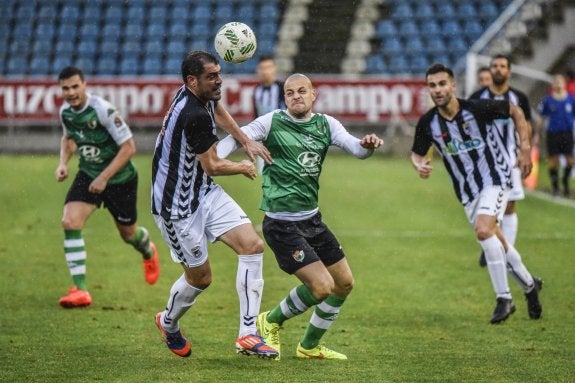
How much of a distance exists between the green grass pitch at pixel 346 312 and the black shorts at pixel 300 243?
683mm

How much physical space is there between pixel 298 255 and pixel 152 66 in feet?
88.4

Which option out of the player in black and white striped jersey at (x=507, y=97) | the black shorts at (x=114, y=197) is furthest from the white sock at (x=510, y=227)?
the black shorts at (x=114, y=197)

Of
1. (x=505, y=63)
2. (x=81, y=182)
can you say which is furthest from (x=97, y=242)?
(x=505, y=63)

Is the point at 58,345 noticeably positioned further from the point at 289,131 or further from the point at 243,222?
the point at 289,131

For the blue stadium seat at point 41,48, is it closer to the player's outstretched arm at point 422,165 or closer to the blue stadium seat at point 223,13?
the blue stadium seat at point 223,13

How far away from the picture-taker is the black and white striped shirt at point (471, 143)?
9.17 meters

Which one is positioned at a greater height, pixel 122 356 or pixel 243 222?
pixel 243 222

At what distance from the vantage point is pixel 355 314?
9477 millimetres

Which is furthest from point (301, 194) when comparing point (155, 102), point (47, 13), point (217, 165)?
point (47, 13)

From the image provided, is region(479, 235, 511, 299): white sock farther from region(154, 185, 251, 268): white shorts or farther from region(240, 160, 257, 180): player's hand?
region(240, 160, 257, 180): player's hand

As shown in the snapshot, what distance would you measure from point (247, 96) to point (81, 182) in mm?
20164

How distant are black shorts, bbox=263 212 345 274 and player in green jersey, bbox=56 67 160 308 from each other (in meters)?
2.81

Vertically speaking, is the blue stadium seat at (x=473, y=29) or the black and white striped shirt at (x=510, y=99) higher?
the blue stadium seat at (x=473, y=29)

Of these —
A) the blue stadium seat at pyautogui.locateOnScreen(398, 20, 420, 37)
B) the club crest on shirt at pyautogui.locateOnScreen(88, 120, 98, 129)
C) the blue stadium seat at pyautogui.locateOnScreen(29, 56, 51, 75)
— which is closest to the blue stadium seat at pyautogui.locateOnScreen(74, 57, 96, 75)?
the blue stadium seat at pyautogui.locateOnScreen(29, 56, 51, 75)
